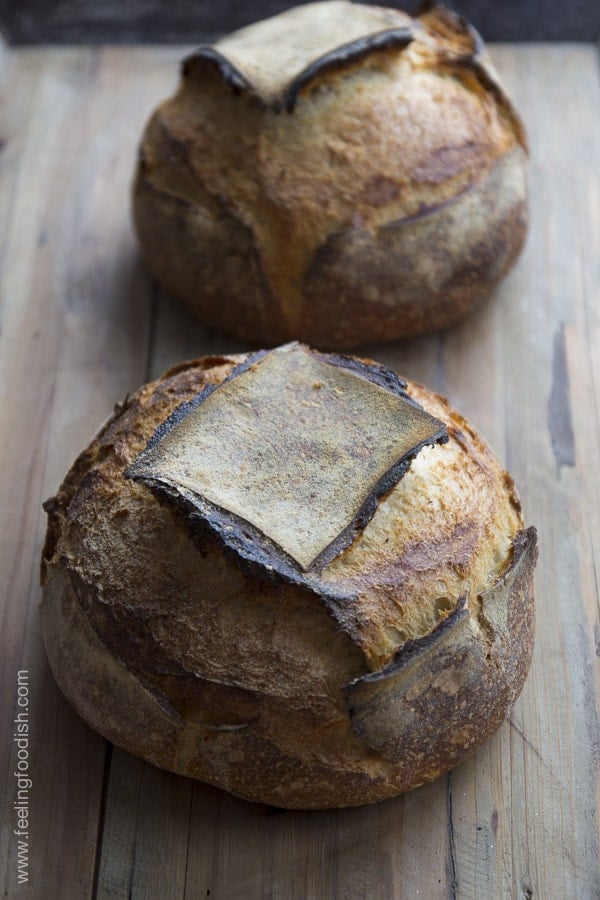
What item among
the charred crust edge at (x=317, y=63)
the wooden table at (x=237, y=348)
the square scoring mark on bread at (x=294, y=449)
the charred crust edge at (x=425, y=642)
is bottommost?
the wooden table at (x=237, y=348)

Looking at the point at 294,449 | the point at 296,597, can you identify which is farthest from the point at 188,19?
the point at 296,597

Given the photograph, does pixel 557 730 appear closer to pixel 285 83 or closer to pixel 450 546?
pixel 450 546

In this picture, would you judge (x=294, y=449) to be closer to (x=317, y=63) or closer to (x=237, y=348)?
(x=237, y=348)

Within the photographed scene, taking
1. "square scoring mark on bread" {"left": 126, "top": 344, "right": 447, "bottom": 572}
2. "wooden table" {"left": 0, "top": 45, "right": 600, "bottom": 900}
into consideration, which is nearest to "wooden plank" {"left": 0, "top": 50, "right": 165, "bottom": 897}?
"wooden table" {"left": 0, "top": 45, "right": 600, "bottom": 900}

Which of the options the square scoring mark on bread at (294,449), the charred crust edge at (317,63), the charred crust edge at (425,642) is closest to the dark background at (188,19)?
the charred crust edge at (317,63)

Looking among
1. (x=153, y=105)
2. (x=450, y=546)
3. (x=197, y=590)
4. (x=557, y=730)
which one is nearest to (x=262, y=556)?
(x=197, y=590)

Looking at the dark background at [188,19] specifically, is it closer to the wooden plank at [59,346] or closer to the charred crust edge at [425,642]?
the wooden plank at [59,346]
